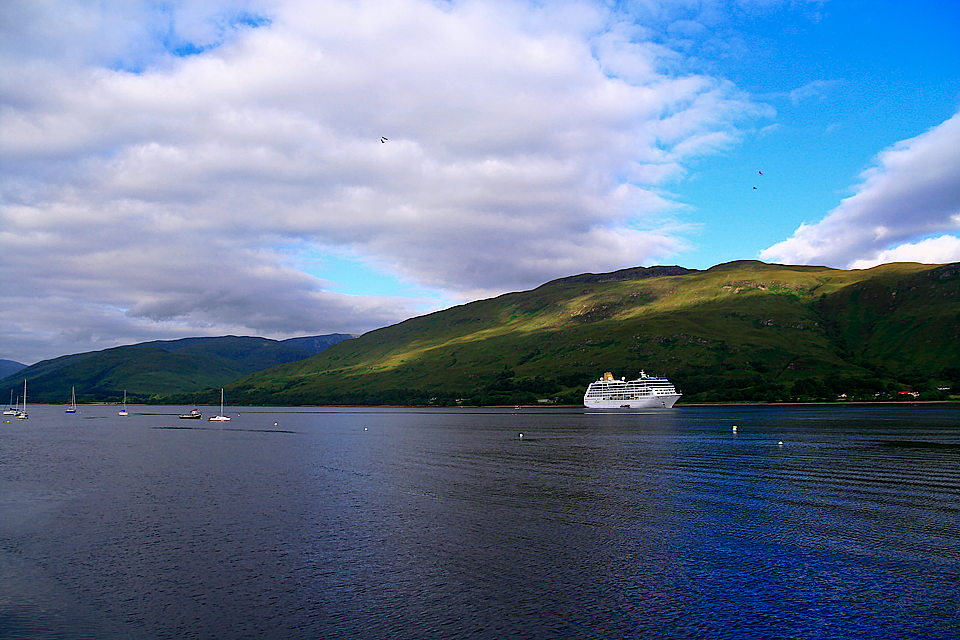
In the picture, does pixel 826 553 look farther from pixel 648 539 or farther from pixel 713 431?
Result: pixel 713 431

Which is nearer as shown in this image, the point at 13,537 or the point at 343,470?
the point at 13,537

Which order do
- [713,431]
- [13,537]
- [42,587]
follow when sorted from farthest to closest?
[713,431]
[13,537]
[42,587]

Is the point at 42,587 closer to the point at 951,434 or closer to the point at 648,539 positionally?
the point at 648,539

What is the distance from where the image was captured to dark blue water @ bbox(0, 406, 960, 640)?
27750 mm

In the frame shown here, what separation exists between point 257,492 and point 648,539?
4230 centimetres

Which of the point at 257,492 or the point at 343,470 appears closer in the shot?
the point at 257,492

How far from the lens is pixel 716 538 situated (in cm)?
4106

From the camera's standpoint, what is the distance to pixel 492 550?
39.1 m

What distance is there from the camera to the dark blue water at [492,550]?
27750 millimetres

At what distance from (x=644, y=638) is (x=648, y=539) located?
16496mm

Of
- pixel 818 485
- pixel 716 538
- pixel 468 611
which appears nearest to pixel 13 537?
pixel 468 611

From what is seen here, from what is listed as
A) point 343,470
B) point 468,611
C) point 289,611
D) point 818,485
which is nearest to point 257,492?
point 343,470

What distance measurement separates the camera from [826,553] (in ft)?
122

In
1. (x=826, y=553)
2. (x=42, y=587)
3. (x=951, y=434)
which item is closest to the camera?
(x=42, y=587)
